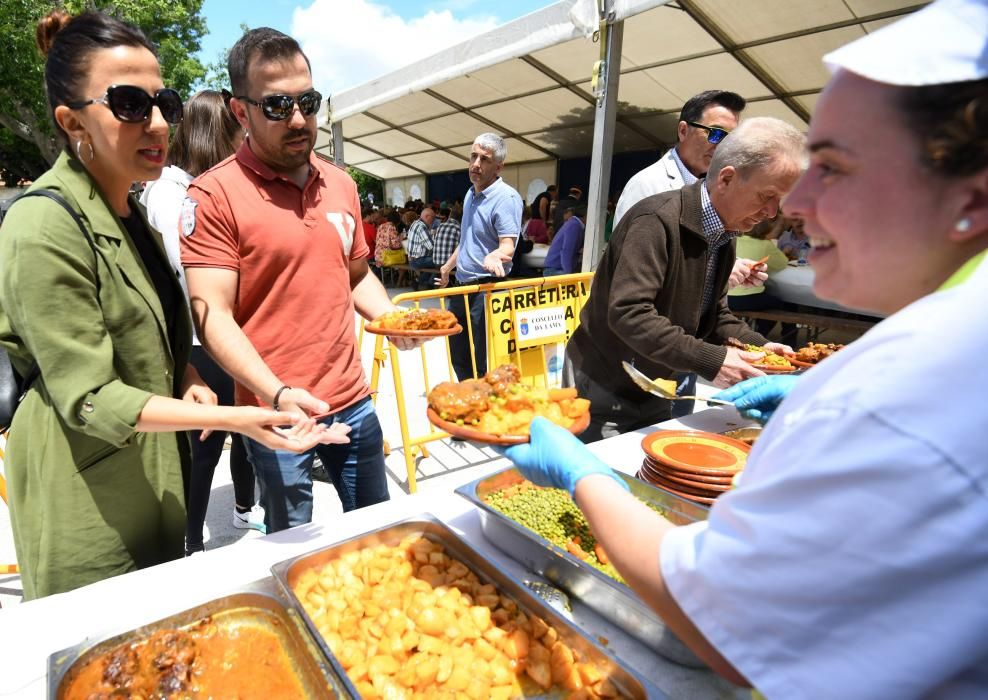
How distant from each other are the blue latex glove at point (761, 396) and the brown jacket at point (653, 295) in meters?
0.21

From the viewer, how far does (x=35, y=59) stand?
15344mm

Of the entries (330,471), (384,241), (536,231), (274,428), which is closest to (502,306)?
(330,471)

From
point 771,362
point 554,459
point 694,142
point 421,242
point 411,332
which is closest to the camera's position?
point 554,459

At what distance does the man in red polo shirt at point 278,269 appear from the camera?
1.96 meters

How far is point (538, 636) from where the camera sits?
1.29m

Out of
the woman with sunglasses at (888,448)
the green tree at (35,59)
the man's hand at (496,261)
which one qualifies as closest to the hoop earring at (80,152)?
the woman with sunglasses at (888,448)

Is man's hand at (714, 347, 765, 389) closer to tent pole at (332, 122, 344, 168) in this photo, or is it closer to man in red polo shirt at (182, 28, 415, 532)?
man in red polo shirt at (182, 28, 415, 532)

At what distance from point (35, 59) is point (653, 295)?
2056 centimetres

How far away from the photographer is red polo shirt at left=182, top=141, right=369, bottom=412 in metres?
2.00

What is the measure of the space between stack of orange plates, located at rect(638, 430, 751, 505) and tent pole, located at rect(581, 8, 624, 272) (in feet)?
15.0

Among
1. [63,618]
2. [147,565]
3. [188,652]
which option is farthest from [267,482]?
[188,652]

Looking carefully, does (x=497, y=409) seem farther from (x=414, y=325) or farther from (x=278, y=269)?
(x=278, y=269)

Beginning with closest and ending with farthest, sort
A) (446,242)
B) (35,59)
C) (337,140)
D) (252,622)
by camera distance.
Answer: (252,622) < (446,242) < (337,140) < (35,59)

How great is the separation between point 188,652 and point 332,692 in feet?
1.26
